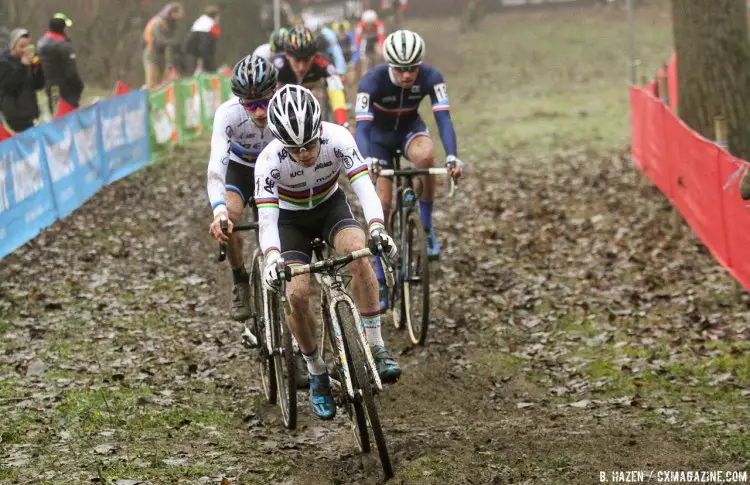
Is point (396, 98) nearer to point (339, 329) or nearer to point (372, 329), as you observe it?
point (372, 329)

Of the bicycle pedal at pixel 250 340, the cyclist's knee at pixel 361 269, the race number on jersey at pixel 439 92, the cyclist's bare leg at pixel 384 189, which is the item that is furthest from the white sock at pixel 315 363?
the race number on jersey at pixel 439 92

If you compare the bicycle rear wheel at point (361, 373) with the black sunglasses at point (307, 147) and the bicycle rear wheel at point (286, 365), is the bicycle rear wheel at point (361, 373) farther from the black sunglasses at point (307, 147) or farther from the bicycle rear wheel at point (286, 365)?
the black sunglasses at point (307, 147)

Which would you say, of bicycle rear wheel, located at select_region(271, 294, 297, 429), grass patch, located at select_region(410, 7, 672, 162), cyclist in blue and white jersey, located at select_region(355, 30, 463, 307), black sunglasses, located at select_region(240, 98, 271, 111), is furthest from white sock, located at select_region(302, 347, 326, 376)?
grass patch, located at select_region(410, 7, 672, 162)

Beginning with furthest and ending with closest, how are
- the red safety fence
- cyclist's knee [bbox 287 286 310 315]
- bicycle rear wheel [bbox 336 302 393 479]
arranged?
the red safety fence
cyclist's knee [bbox 287 286 310 315]
bicycle rear wheel [bbox 336 302 393 479]

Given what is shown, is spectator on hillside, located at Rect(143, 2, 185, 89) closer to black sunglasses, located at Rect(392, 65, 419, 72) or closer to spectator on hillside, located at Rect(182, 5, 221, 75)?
spectator on hillside, located at Rect(182, 5, 221, 75)

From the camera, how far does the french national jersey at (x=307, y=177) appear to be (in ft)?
23.4

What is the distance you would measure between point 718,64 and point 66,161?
9498mm

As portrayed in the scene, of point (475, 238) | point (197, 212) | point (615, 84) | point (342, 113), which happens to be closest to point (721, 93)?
point (475, 238)

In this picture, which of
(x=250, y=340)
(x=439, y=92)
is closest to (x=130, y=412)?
(x=250, y=340)

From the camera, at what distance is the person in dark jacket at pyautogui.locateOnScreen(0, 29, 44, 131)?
15.6 meters

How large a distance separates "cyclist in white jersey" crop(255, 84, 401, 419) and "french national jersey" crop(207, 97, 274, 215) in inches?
45.5

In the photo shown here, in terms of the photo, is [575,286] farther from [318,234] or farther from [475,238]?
[318,234]

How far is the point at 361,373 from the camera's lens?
21.4 ft

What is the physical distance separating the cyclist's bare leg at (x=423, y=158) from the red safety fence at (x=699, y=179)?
2910 millimetres
